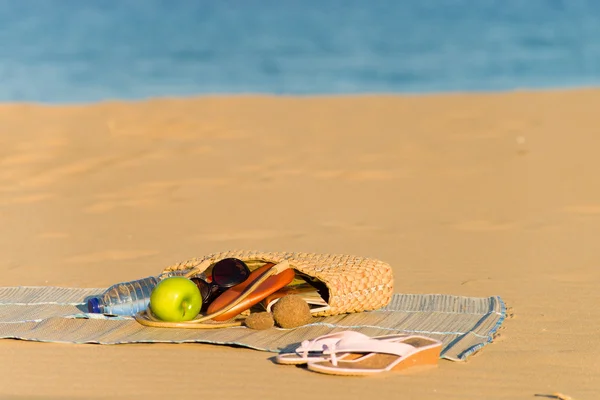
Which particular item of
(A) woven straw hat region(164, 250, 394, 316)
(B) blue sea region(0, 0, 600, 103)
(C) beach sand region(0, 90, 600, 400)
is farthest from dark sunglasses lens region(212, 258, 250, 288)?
(B) blue sea region(0, 0, 600, 103)

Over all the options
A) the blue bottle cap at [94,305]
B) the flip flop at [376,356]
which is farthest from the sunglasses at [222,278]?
the flip flop at [376,356]

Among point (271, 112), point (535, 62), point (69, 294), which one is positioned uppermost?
point (535, 62)

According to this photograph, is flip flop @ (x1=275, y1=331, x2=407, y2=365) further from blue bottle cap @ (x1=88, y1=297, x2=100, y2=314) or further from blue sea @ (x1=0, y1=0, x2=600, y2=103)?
blue sea @ (x1=0, y1=0, x2=600, y2=103)

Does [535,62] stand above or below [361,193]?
above

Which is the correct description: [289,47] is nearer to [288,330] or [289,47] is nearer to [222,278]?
[222,278]

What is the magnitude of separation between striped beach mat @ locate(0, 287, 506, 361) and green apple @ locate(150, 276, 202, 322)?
0.08 m

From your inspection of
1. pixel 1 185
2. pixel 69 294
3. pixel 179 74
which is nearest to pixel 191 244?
pixel 69 294

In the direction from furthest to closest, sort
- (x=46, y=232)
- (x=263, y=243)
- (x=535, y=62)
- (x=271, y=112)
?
(x=535, y=62) < (x=271, y=112) < (x=46, y=232) < (x=263, y=243)

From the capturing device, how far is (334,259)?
5.67m

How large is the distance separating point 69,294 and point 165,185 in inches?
171

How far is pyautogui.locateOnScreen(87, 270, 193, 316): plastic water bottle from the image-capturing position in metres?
5.46

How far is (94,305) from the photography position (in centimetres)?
548

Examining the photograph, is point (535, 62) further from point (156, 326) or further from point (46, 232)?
point (156, 326)

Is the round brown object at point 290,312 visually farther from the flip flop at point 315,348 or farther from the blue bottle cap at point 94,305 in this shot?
the blue bottle cap at point 94,305
